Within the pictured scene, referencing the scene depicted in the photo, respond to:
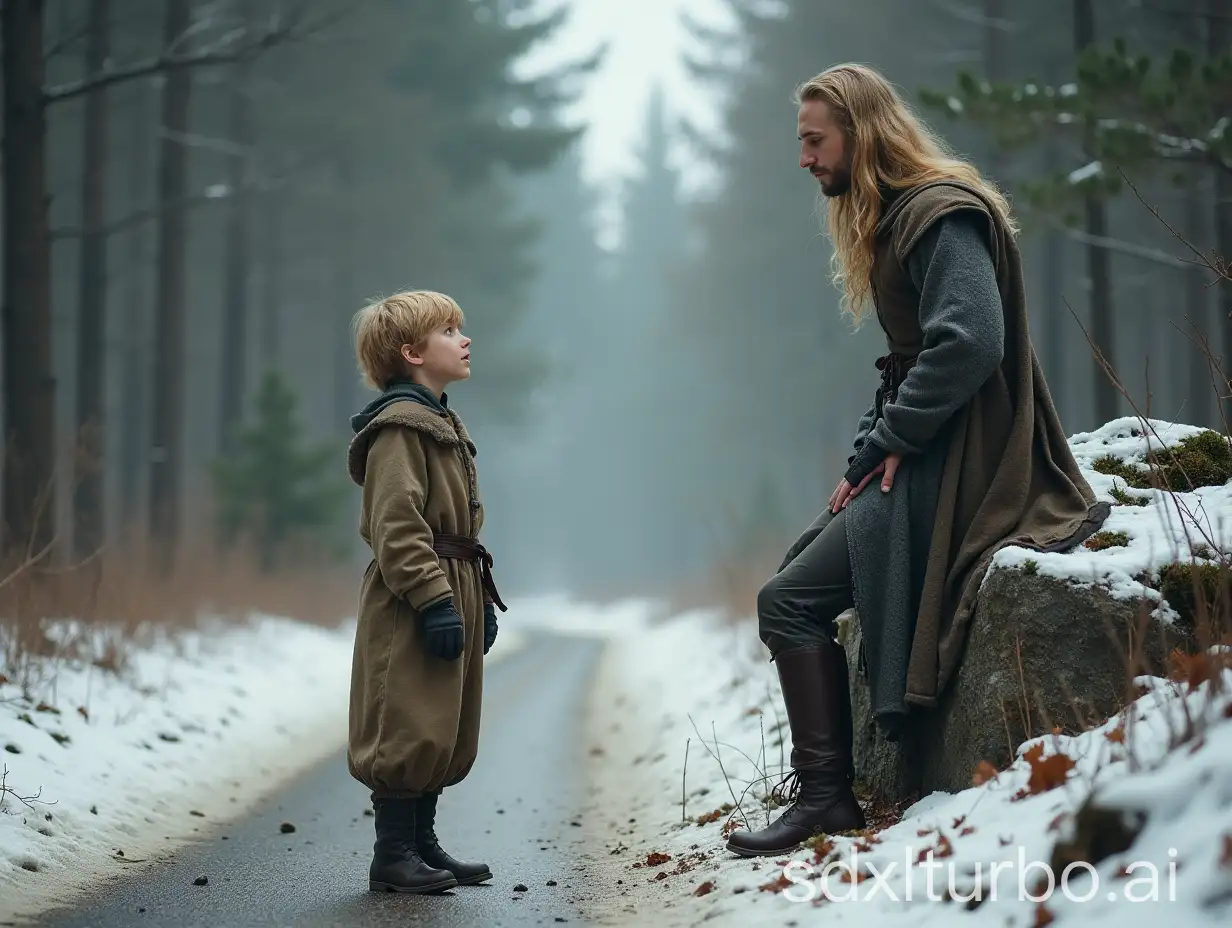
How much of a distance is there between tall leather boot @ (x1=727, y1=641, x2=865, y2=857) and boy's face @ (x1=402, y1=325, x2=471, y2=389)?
5.42 feet

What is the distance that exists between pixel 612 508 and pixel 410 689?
64.6 metres

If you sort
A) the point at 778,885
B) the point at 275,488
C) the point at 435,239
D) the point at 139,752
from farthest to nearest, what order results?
the point at 435,239
the point at 275,488
the point at 139,752
the point at 778,885

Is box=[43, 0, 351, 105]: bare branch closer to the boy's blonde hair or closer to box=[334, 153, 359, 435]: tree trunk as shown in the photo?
the boy's blonde hair

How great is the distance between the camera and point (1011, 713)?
3906 millimetres

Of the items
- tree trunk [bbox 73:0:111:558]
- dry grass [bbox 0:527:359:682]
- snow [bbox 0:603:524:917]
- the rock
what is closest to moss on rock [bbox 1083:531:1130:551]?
the rock

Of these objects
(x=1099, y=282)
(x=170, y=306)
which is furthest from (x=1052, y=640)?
(x=170, y=306)

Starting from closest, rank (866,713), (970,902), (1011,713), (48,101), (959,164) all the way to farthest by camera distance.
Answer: (970,902)
(1011,713)
(959,164)
(866,713)
(48,101)

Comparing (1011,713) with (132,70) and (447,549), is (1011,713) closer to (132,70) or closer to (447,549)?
(447,549)

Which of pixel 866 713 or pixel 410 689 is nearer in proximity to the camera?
pixel 410 689

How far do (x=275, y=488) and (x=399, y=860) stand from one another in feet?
46.9

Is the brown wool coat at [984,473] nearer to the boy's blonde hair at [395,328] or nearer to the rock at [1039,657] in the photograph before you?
the rock at [1039,657]

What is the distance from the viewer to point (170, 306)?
16203 mm

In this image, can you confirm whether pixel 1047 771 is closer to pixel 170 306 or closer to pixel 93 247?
pixel 170 306

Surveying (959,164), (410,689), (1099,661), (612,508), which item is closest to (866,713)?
(1099,661)
